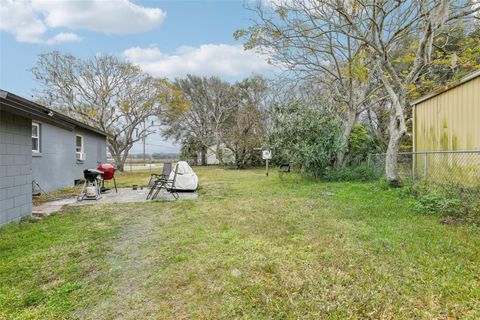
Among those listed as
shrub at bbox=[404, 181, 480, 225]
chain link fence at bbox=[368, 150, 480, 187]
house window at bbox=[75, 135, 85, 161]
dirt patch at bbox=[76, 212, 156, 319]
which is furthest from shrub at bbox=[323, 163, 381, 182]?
house window at bbox=[75, 135, 85, 161]

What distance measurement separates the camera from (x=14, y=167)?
4.75m

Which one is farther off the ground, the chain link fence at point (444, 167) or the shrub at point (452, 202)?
the chain link fence at point (444, 167)

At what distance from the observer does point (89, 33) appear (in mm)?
9227

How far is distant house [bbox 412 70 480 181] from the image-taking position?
5949 millimetres

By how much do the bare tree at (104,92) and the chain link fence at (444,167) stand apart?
15.9m

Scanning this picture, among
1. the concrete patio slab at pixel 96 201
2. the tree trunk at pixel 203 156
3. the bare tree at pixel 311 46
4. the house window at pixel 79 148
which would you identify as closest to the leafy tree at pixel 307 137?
the bare tree at pixel 311 46

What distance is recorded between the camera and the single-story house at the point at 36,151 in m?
4.47

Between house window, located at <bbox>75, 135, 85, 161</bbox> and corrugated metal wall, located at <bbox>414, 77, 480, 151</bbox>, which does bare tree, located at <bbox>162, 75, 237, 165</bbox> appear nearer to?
house window, located at <bbox>75, 135, 85, 161</bbox>

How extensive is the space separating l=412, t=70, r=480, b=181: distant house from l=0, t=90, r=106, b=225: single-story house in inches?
336

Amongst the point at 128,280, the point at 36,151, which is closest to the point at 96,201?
the point at 36,151

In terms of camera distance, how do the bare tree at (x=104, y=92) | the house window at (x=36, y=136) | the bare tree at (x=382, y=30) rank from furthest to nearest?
1. the bare tree at (x=104, y=92)
2. the house window at (x=36, y=136)
3. the bare tree at (x=382, y=30)

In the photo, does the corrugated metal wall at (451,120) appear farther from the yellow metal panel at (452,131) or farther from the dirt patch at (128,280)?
the dirt patch at (128,280)

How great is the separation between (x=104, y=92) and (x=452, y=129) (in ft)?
60.9

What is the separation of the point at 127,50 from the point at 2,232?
16.4 m
